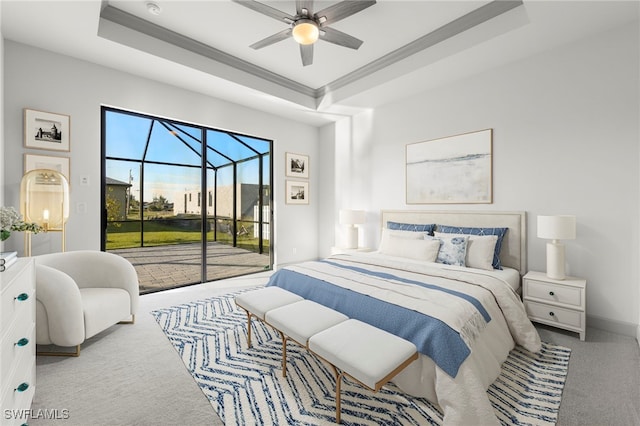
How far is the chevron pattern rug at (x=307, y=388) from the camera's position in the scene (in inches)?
64.9

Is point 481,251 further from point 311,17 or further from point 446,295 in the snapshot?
point 311,17

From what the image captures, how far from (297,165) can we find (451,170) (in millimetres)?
2748

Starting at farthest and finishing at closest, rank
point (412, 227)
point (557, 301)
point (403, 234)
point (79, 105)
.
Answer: point (412, 227)
point (403, 234)
point (79, 105)
point (557, 301)

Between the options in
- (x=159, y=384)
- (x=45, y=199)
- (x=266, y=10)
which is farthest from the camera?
(x=45, y=199)

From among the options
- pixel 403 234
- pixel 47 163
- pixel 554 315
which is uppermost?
pixel 47 163

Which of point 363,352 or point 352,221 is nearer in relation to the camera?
point 363,352

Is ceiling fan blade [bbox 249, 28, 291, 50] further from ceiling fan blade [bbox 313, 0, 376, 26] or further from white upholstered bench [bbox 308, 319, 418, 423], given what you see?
white upholstered bench [bbox 308, 319, 418, 423]

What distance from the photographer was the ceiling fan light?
2.45 m

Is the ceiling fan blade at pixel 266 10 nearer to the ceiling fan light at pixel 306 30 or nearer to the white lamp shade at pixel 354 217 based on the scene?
the ceiling fan light at pixel 306 30

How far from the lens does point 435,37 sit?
320cm

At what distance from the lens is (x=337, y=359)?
1593mm

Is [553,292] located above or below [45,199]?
below

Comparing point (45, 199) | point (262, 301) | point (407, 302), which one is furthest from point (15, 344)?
point (45, 199)

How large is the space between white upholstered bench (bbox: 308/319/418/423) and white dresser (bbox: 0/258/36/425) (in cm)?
138
